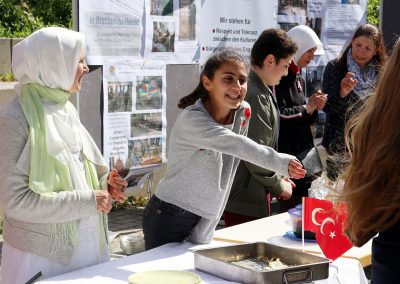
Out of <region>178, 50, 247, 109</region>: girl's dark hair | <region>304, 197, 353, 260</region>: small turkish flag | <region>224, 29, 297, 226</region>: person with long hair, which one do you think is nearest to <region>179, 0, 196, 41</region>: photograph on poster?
<region>224, 29, 297, 226</region>: person with long hair

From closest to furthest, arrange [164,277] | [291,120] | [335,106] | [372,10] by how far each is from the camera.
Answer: [164,277], [291,120], [335,106], [372,10]

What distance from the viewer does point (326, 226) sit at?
283cm

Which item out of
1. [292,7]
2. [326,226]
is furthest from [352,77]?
[326,226]

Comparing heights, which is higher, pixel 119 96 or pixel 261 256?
pixel 119 96

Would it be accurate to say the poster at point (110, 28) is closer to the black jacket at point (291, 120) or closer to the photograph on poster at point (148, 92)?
the photograph on poster at point (148, 92)

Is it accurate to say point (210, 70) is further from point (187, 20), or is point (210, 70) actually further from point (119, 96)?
point (187, 20)

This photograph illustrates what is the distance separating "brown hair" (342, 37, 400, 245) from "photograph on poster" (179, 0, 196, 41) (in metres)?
3.63

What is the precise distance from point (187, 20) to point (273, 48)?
1246 millimetres

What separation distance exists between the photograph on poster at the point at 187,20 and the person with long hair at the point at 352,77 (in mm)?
1063

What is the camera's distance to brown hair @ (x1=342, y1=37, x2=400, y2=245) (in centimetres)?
158

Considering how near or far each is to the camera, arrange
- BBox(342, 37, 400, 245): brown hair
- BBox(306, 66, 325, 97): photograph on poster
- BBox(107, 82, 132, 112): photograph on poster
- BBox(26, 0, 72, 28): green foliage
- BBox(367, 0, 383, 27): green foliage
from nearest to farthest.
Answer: BBox(342, 37, 400, 245): brown hair → BBox(107, 82, 132, 112): photograph on poster → BBox(306, 66, 325, 97): photograph on poster → BBox(26, 0, 72, 28): green foliage → BBox(367, 0, 383, 27): green foliage

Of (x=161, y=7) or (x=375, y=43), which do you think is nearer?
(x=161, y=7)

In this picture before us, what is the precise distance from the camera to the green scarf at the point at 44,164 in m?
2.66

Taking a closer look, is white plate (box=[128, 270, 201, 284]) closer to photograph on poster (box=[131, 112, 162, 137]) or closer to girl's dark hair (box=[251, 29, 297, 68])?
girl's dark hair (box=[251, 29, 297, 68])
